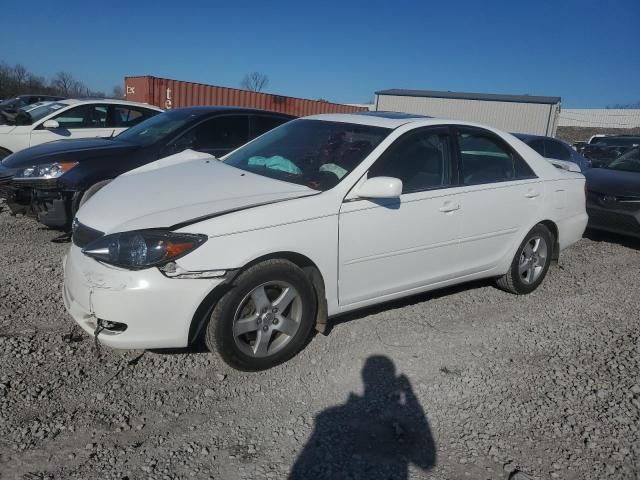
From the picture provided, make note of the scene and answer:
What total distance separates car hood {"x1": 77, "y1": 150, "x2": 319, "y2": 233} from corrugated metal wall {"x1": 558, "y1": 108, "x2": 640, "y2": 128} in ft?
166

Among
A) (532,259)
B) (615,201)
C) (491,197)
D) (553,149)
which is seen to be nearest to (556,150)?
(553,149)

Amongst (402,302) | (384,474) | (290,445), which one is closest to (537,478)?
(384,474)

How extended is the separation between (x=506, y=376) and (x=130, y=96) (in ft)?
62.1

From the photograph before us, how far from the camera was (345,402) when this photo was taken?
2.98 metres

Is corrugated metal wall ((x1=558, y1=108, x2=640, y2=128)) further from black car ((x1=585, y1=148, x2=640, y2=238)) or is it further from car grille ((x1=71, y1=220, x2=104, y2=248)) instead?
car grille ((x1=71, y1=220, x2=104, y2=248))

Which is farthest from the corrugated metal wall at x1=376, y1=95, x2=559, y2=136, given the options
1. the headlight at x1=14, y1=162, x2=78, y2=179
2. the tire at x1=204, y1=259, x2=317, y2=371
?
the tire at x1=204, y1=259, x2=317, y2=371

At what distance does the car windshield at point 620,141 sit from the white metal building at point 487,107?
7351 mm

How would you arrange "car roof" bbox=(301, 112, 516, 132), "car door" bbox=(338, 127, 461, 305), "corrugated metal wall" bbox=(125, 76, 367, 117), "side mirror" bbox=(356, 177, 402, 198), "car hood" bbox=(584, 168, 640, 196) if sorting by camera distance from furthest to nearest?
"corrugated metal wall" bbox=(125, 76, 367, 117)
"car hood" bbox=(584, 168, 640, 196)
"car roof" bbox=(301, 112, 516, 132)
"car door" bbox=(338, 127, 461, 305)
"side mirror" bbox=(356, 177, 402, 198)

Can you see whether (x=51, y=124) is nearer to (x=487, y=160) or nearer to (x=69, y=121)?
(x=69, y=121)

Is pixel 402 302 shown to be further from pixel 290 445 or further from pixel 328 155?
pixel 290 445

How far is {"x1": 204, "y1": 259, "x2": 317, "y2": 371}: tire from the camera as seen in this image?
2.94m

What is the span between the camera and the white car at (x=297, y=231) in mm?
2824

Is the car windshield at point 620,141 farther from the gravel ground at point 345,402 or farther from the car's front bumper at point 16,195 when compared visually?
the car's front bumper at point 16,195

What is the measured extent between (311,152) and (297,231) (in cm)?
100
